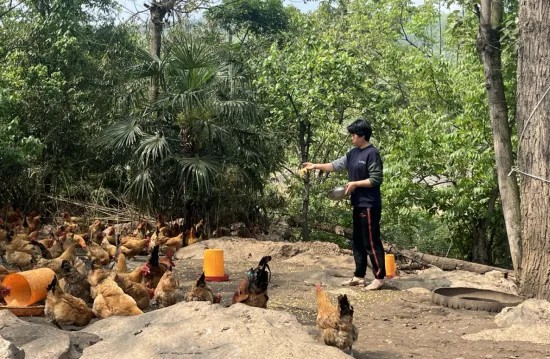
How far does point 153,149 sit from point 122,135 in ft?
2.96

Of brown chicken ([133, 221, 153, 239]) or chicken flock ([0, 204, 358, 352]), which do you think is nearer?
chicken flock ([0, 204, 358, 352])

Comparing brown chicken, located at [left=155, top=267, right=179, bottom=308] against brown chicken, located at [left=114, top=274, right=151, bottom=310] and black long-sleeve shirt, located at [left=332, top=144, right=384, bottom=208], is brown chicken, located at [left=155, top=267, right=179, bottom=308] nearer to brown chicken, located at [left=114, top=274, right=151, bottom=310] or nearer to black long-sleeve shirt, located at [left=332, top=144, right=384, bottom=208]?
brown chicken, located at [left=114, top=274, right=151, bottom=310]

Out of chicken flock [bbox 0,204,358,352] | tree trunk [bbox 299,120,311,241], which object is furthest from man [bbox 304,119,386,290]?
tree trunk [bbox 299,120,311,241]

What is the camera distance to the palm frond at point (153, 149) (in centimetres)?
1185

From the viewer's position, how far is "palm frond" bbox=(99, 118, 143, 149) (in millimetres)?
12195

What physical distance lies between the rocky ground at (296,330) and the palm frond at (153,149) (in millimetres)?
4591

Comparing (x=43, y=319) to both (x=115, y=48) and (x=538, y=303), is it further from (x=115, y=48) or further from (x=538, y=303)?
(x=115, y=48)

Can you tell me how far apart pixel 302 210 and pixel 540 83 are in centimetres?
855

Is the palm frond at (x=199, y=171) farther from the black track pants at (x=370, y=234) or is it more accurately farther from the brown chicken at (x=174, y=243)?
the black track pants at (x=370, y=234)

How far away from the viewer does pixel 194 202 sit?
42.1 feet

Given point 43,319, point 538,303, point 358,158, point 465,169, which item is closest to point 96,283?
point 43,319

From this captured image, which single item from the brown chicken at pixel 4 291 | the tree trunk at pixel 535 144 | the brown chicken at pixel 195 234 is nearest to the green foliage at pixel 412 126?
the tree trunk at pixel 535 144

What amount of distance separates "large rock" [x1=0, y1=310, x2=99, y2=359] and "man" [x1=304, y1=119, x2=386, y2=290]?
11.7 feet

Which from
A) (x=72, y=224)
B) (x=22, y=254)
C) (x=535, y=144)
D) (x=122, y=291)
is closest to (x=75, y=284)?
(x=122, y=291)
